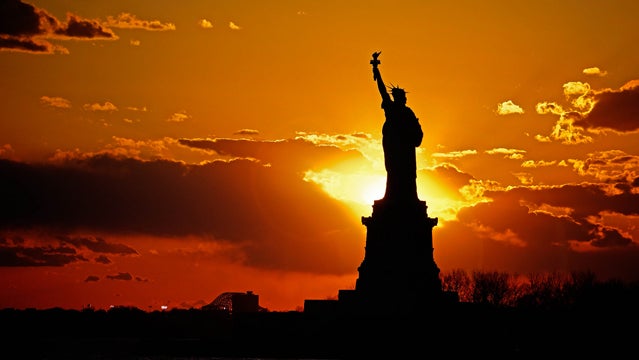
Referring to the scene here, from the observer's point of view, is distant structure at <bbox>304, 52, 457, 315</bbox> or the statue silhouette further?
the statue silhouette

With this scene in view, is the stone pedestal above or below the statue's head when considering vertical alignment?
below

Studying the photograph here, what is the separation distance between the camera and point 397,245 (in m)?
50.3

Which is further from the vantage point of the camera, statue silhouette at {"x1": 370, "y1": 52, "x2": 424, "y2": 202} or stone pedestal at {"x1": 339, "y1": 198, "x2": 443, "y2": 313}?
statue silhouette at {"x1": 370, "y1": 52, "x2": 424, "y2": 202}

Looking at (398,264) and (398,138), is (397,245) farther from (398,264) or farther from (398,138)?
(398,138)

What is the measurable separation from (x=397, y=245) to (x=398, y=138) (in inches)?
185

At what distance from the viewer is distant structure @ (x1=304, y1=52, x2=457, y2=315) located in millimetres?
49844

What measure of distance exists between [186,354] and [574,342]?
68.5 feet

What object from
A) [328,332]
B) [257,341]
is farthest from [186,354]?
[328,332]

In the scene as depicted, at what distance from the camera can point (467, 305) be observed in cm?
5172

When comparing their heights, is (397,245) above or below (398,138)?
below

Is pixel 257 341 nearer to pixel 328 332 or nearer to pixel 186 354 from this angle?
pixel 328 332

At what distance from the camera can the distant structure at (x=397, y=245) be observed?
49.8 m

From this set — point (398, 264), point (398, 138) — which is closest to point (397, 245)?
point (398, 264)

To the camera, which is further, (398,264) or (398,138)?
(398,138)
